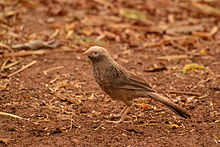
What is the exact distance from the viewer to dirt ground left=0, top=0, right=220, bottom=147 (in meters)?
5.03

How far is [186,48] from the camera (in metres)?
8.77

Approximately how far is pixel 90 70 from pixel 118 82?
205cm

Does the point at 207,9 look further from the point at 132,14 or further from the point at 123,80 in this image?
the point at 123,80

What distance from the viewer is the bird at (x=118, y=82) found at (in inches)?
210

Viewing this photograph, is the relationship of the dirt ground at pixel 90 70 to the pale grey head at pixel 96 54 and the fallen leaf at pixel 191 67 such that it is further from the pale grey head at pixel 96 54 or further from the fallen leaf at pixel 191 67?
the pale grey head at pixel 96 54

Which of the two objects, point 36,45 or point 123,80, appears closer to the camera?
point 123,80

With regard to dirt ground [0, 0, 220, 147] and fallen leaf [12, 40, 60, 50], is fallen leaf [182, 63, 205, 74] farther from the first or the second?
fallen leaf [12, 40, 60, 50]

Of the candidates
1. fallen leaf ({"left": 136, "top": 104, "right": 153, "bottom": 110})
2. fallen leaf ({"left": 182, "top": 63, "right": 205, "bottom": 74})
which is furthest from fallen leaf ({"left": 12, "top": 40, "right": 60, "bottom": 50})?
fallen leaf ({"left": 136, "top": 104, "right": 153, "bottom": 110})

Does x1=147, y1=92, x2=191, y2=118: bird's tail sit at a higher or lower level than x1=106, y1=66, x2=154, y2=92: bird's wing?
lower

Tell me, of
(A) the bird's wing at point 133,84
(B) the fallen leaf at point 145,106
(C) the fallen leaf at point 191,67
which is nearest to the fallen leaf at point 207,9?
(C) the fallen leaf at point 191,67

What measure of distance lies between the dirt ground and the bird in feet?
1.05

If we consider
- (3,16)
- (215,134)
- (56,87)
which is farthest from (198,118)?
(3,16)

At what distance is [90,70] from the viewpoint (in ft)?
24.1

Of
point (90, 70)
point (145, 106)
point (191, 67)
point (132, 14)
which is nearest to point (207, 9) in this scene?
point (132, 14)
